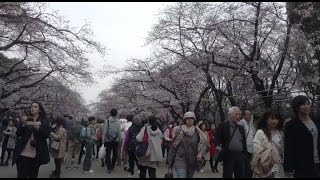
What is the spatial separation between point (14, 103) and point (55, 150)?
2001 centimetres

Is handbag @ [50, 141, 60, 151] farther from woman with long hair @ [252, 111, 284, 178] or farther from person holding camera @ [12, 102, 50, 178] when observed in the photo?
woman with long hair @ [252, 111, 284, 178]

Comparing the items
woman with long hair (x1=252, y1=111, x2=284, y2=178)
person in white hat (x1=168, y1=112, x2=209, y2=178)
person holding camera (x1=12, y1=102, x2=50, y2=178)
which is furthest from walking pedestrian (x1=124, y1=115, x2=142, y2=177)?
woman with long hair (x1=252, y1=111, x2=284, y2=178)

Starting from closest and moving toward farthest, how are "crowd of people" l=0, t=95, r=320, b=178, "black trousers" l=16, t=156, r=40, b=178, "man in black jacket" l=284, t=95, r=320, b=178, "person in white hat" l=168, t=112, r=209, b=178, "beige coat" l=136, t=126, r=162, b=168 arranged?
1. "man in black jacket" l=284, t=95, r=320, b=178
2. "crowd of people" l=0, t=95, r=320, b=178
3. "black trousers" l=16, t=156, r=40, b=178
4. "person in white hat" l=168, t=112, r=209, b=178
5. "beige coat" l=136, t=126, r=162, b=168

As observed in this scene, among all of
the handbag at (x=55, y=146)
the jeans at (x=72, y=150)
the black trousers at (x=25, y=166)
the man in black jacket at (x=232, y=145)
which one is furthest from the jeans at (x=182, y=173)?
the jeans at (x=72, y=150)

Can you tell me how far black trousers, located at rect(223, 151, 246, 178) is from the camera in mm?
6789

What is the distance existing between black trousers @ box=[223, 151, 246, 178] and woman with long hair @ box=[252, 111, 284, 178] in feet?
3.65

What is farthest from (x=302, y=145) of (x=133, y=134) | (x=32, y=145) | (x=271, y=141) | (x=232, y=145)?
(x=133, y=134)

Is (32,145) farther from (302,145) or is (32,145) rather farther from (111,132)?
(111,132)

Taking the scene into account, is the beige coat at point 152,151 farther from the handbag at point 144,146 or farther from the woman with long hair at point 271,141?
the woman with long hair at point 271,141

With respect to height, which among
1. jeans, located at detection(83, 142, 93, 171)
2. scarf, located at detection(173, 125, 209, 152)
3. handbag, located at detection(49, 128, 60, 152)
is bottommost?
jeans, located at detection(83, 142, 93, 171)

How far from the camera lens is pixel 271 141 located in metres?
5.61

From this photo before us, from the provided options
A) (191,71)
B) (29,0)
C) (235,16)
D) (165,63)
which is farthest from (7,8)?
(165,63)

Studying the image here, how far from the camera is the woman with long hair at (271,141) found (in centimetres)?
543

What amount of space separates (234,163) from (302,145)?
201 centimetres
